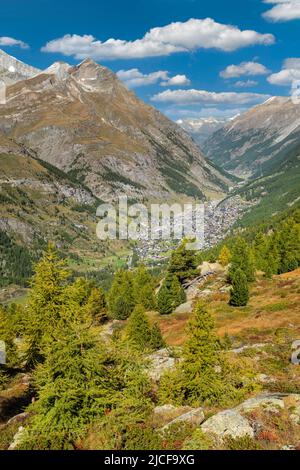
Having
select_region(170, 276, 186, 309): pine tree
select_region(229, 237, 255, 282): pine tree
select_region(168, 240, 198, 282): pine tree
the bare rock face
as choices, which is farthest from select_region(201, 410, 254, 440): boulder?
select_region(168, 240, 198, 282): pine tree

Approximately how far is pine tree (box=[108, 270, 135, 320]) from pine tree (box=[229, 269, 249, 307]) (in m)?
31.1

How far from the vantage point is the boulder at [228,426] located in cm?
2245

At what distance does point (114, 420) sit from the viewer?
23438 mm

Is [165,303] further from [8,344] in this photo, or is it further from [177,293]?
[8,344]

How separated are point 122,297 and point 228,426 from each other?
250 feet

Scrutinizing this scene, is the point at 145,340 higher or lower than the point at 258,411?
lower

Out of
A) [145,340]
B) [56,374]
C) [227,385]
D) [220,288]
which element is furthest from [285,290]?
[56,374]

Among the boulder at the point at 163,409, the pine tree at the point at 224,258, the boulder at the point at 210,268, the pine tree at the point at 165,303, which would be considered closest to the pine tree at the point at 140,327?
the boulder at the point at 163,409

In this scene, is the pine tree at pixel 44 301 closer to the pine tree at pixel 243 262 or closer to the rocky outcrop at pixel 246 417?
the rocky outcrop at pixel 246 417

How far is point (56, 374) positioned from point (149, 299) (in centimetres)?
7491

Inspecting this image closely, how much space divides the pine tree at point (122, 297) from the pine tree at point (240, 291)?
31.1 m
